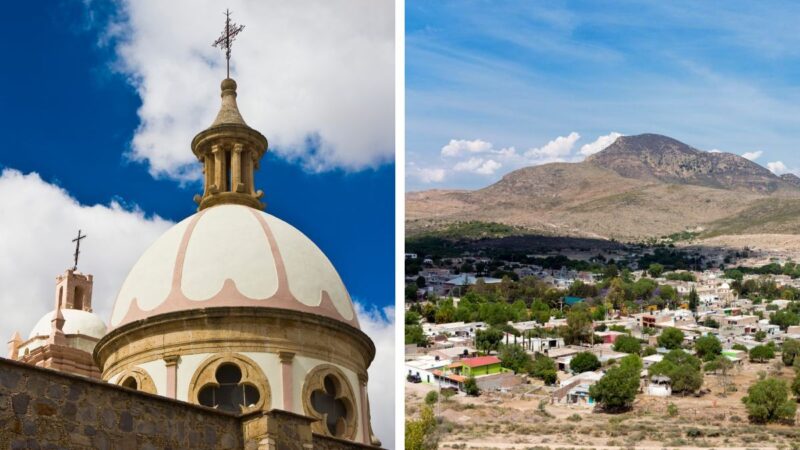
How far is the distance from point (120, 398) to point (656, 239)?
57813mm

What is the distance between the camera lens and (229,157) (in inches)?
446

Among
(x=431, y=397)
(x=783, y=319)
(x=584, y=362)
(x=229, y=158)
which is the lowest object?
(x=431, y=397)

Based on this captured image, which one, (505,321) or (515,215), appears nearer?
(505,321)

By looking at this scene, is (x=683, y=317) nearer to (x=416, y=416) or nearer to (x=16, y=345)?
(x=416, y=416)

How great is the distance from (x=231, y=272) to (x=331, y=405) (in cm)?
132

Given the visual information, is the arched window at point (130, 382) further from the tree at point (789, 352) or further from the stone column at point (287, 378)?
the tree at point (789, 352)

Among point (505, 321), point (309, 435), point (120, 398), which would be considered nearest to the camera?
point (120, 398)

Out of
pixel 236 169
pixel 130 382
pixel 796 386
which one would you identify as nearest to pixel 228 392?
pixel 130 382

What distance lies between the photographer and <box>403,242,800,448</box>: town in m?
34.0

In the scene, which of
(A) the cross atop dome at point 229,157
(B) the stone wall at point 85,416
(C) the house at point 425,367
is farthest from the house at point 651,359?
A: (B) the stone wall at point 85,416

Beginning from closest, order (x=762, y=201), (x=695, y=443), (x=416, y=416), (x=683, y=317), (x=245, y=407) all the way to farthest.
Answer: (x=245, y=407) → (x=695, y=443) → (x=416, y=416) → (x=683, y=317) → (x=762, y=201)

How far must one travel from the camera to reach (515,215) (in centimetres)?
6256

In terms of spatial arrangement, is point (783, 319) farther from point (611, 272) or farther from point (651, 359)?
point (611, 272)

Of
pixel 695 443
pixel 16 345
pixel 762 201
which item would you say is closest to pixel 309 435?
pixel 16 345
